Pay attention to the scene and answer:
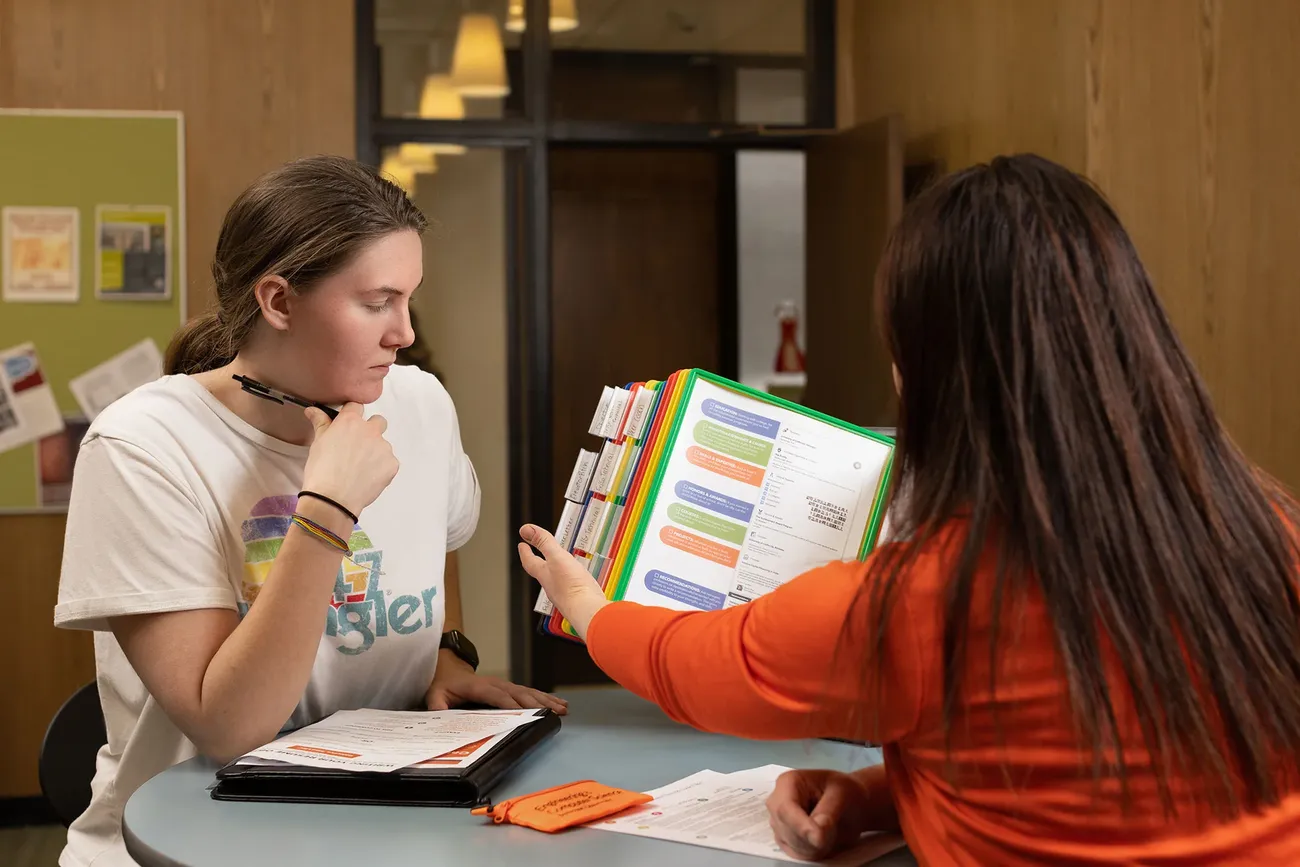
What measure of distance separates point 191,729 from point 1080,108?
2536 mm

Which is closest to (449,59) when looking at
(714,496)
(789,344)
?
(789,344)

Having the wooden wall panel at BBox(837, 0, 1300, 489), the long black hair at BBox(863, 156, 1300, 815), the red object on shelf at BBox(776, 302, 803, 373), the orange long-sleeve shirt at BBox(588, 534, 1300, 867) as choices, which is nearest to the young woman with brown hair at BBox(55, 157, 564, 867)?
the orange long-sleeve shirt at BBox(588, 534, 1300, 867)

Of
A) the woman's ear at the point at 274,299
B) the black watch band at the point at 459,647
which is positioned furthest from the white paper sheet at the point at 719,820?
the woman's ear at the point at 274,299

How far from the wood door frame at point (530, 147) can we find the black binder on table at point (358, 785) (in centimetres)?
281

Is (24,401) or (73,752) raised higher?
(24,401)

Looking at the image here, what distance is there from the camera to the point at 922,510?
87cm

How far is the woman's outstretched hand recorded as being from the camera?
3.71 feet

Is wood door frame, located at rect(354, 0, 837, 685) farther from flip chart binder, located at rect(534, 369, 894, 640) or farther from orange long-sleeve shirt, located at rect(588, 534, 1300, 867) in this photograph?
orange long-sleeve shirt, located at rect(588, 534, 1300, 867)

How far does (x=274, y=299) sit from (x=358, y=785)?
1.85ft

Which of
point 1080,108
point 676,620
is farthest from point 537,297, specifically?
point 676,620

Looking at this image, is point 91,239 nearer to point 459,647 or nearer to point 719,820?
point 459,647

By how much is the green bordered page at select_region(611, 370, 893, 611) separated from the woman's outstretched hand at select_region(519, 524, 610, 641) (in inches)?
Result: 4.3

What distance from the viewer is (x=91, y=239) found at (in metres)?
3.73

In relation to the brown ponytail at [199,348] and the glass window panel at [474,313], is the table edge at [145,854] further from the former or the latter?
the glass window panel at [474,313]
